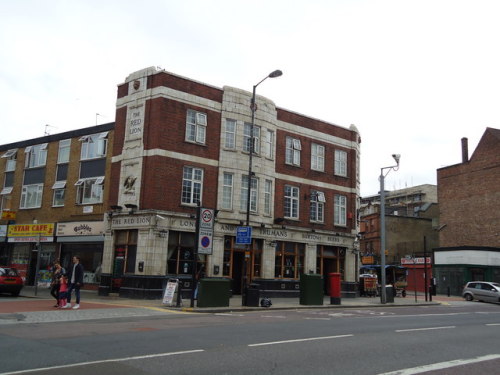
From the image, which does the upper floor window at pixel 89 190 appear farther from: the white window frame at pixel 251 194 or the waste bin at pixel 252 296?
the waste bin at pixel 252 296

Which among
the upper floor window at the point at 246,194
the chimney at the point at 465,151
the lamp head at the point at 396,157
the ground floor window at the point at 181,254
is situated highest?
the chimney at the point at 465,151

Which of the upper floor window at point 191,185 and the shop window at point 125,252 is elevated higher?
the upper floor window at point 191,185

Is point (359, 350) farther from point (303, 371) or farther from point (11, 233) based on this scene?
point (11, 233)

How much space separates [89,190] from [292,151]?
1272cm

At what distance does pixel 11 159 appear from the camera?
121ft

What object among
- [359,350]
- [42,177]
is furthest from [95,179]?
[359,350]

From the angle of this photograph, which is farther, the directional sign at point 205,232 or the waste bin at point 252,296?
the waste bin at point 252,296

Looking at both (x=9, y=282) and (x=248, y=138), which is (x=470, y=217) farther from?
(x=9, y=282)

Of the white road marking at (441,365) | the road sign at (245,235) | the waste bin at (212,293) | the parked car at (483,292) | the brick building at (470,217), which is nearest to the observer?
the white road marking at (441,365)

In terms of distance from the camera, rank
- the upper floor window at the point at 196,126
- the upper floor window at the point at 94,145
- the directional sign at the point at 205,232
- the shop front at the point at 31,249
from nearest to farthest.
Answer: the directional sign at the point at 205,232
the upper floor window at the point at 196,126
the upper floor window at the point at 94,145
the shop front at the point at 31,249

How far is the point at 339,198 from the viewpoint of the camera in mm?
34031

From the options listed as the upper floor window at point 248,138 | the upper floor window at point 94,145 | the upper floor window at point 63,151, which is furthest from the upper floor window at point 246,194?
the upper floor window at point 63,151

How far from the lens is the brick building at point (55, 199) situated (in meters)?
29.8

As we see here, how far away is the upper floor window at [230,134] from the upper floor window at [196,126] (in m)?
1.43
